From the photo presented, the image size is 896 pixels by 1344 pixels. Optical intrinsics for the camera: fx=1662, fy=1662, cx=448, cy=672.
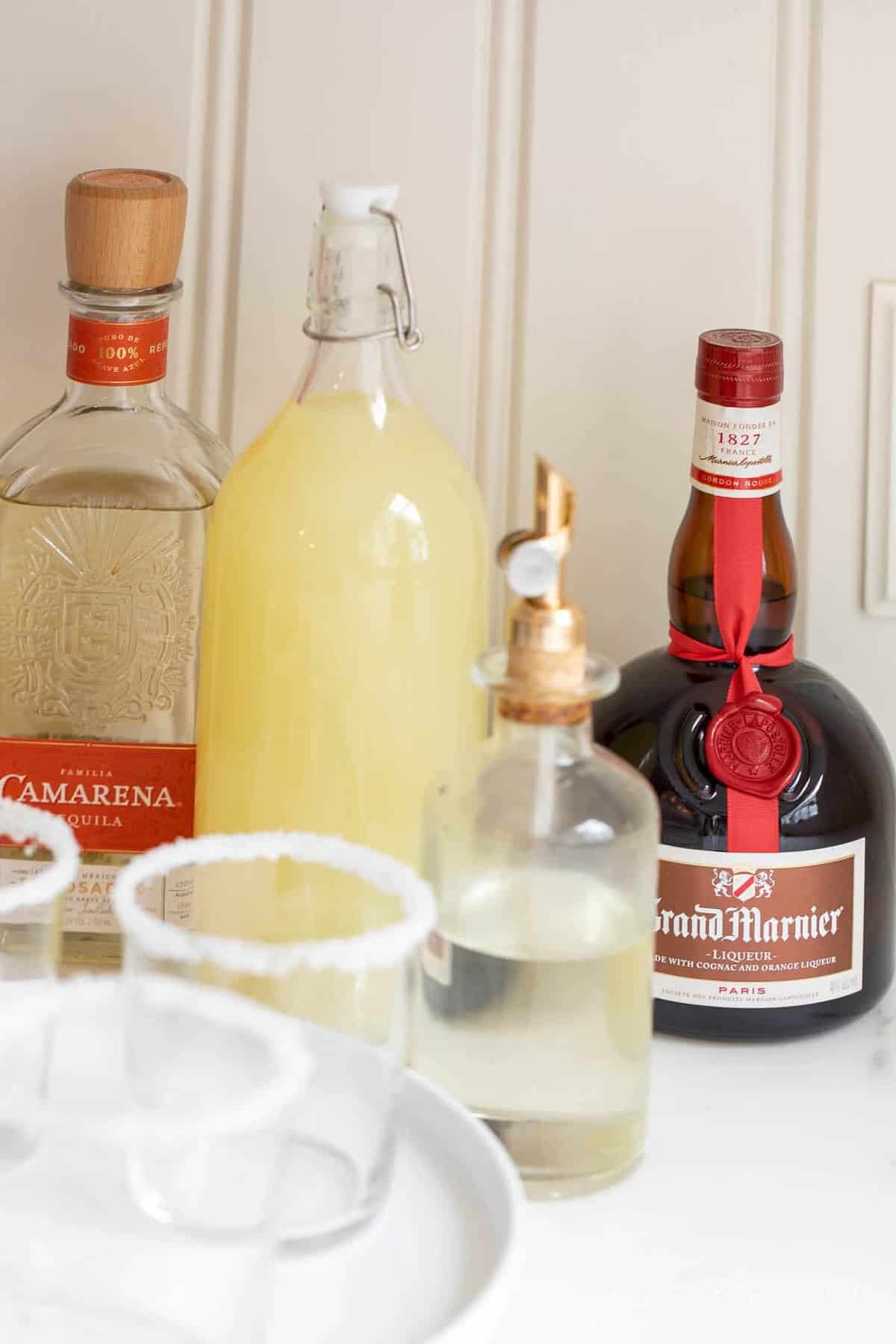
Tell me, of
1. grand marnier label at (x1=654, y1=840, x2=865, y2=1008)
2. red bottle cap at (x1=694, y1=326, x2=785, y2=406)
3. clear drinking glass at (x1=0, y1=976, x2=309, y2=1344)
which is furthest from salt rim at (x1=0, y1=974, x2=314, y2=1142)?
red bottle cap at (x1=694, y1=326, x2=785, y2=406)

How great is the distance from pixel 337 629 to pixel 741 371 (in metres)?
A: 0.22

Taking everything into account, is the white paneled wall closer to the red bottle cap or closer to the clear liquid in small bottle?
the red bottle cap

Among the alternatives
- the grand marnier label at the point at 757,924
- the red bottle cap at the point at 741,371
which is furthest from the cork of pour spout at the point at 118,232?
the grand marnier label at the point at 757,924

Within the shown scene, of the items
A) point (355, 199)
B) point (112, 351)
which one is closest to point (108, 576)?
point (112, 351)

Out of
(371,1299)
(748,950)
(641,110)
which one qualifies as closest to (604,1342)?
(371,1299)

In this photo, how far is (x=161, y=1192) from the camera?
528 millimetres

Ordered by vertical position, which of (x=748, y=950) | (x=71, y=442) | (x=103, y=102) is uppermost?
(x=103, y=102)

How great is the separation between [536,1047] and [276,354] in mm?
439

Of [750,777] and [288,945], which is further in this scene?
[750,777]

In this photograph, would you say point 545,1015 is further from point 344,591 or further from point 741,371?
point 741,371

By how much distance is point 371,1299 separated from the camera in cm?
56

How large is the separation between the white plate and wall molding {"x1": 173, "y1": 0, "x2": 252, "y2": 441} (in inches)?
18.3

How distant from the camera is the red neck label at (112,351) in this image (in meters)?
0.80

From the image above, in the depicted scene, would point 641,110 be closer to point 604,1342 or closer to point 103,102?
point 103,102
